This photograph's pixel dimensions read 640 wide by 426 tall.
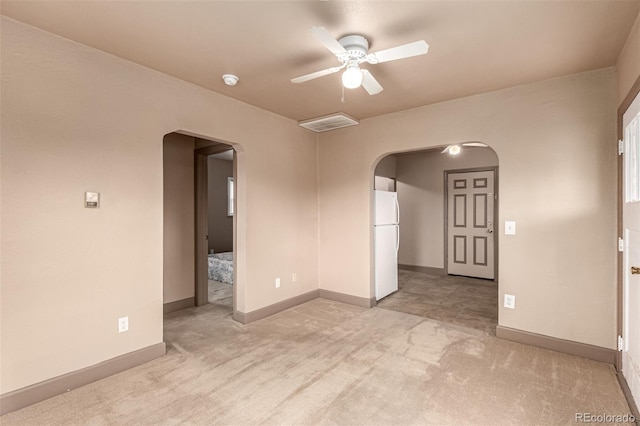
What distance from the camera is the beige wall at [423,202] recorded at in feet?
21.6

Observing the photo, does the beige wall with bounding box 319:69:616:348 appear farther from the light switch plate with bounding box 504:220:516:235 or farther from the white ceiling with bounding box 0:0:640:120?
the white ceiling with bounding box 0:0:640:120

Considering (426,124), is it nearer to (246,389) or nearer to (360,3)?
(360,3)

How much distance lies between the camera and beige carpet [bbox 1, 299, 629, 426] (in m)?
2.04

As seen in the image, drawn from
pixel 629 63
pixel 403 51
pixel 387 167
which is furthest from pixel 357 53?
pixel 387 167

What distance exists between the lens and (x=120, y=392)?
2311 mm

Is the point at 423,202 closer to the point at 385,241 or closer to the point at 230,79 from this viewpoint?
the point at 385,241

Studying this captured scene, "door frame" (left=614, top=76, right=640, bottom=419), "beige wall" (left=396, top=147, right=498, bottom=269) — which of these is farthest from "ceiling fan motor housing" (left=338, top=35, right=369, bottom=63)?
"beige wall" (left=396, top=147, right=498, bottom=269)

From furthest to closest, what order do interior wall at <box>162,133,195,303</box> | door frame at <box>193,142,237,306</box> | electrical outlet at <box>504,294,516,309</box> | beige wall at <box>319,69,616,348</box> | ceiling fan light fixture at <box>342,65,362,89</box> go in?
door frame at <box>193,142,237,306</box>
interior wall at <box>162,133,195,303</box>
electrical outlet at <box>504,294,516,309</box>
beige wall at <box>319,69,616,348</box>
ceiling fan light fixture at <box>342,65,362,89</box>

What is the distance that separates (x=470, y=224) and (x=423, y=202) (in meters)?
1.07

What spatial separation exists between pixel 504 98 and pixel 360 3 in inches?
87.1

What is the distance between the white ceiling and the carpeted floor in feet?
8.95

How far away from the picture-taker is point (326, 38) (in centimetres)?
188
